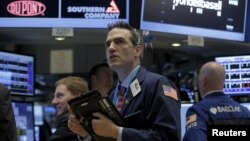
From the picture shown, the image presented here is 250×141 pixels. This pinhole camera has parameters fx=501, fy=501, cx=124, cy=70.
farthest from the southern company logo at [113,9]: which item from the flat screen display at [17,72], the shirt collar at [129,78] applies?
the shirt collar at [129,78]

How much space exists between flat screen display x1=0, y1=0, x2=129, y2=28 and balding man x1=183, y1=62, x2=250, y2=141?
4.22ft

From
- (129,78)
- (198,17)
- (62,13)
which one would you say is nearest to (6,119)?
(129,78)

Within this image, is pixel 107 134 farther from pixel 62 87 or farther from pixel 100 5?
pixel 100 5

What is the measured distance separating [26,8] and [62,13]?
0.32 m

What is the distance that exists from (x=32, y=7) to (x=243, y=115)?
2122mm

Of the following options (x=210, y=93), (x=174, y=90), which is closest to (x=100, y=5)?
(x=210, y=93)

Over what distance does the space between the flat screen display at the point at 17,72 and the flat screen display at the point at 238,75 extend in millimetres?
1954

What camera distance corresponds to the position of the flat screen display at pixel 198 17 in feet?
14.9

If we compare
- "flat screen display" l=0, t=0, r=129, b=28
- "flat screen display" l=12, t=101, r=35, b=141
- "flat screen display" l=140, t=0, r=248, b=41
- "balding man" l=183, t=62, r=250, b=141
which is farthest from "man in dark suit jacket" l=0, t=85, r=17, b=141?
"flat screen display" l=140, t=0, r=248, b=41

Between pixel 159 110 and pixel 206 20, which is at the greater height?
pixel 206 20

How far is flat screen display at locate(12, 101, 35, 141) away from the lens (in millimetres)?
4605

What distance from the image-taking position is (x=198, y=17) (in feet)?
15.8

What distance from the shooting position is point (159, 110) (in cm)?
235

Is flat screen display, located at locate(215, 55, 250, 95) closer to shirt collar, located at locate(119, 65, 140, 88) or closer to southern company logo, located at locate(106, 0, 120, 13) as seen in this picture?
southern company logo, located at locate(106, 0, 120, 13)
